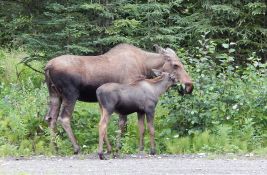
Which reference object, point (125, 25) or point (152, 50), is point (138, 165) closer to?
point (125, 25)

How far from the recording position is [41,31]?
1891cm

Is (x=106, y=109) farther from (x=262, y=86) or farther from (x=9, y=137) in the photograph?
(x=262, y=86)

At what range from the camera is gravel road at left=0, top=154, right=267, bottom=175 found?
35.1ft

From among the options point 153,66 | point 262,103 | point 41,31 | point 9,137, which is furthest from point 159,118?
point 41,31

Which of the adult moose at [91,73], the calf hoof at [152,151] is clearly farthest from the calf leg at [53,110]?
the calf hoof at [152,151]

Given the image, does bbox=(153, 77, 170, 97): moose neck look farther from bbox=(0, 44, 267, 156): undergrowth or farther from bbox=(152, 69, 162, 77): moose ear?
bbox=(0, 44, 267, 156): undergrowth

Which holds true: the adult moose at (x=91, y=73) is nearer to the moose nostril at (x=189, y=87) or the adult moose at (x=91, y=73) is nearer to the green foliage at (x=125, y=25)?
the moose nostril at (x=189, y=87)

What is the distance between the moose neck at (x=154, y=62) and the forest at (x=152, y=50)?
71cm

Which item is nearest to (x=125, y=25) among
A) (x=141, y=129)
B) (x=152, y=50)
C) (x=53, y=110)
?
(x=152, y=50)

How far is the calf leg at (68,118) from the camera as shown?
1435cm

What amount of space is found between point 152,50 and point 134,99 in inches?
203

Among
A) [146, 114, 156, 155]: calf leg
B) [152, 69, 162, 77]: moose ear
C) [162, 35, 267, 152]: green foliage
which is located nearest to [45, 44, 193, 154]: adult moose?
[152, 69, 162, 77]: moose ear

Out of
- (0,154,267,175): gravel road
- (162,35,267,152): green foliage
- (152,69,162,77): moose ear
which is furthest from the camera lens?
(162,35,267,152): green foliage

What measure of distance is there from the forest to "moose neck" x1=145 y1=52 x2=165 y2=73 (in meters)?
0.71
